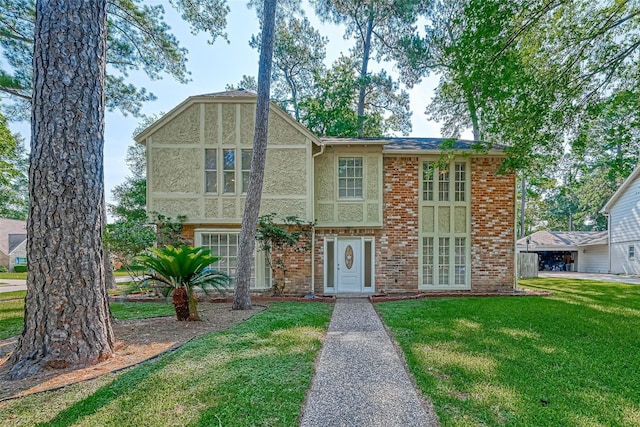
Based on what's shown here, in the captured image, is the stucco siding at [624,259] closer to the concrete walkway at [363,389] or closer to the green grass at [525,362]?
the green grass at [525,362]

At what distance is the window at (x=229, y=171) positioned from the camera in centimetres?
1073

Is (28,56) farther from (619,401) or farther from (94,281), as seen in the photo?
(619,401)

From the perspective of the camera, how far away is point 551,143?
9078 mm

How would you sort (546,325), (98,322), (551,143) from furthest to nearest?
(551,143) → (546,325) → (98,322)

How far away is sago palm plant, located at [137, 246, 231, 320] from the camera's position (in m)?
6.33

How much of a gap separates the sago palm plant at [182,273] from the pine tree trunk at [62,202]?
1965 mm

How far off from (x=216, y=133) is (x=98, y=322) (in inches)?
298

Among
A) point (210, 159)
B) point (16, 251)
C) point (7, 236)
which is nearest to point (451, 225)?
point (210, 159)

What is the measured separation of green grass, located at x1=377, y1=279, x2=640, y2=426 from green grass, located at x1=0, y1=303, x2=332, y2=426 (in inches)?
59.8

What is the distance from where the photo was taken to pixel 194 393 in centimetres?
331

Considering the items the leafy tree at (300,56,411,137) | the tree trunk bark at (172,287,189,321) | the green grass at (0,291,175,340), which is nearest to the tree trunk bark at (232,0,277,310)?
the tree trunk bark at (172,287,189,321)

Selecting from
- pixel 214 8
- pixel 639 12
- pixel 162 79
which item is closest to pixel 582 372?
pixel 639 12

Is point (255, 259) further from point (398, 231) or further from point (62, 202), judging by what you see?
point (62, 202)

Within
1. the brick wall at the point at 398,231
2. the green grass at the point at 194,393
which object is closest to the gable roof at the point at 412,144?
the brick wall at the point at 398,231
